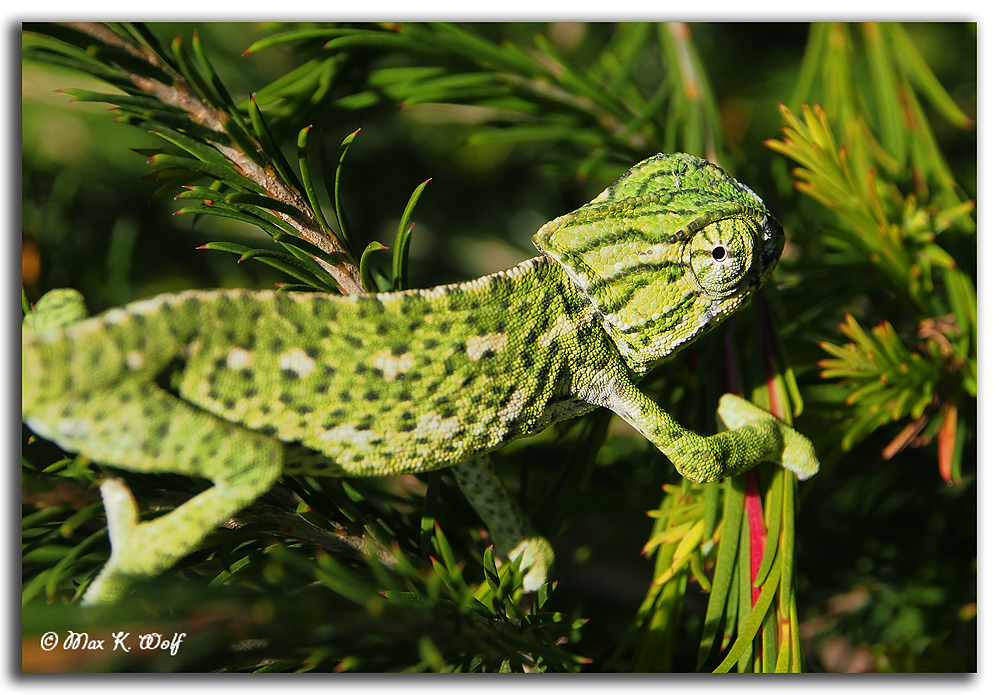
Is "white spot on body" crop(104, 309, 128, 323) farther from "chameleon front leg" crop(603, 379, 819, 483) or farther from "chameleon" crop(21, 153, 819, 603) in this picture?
"chameleon front leg" crop(603, 379, 819, 483)

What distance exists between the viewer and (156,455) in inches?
50.1

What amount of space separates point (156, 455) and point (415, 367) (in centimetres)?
48

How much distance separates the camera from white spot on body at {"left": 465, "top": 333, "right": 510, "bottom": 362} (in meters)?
1.42

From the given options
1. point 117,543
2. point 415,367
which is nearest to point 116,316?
point 117,543

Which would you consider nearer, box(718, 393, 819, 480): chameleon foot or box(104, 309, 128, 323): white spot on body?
box(104, 309, 128, 323): white spot on body

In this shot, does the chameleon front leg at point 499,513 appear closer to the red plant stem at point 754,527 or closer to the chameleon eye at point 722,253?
the red plant stem at point 754,527

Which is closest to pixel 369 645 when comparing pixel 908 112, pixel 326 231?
pixel 326 231

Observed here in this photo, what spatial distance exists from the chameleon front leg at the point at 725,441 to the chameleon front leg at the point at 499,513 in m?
0.32

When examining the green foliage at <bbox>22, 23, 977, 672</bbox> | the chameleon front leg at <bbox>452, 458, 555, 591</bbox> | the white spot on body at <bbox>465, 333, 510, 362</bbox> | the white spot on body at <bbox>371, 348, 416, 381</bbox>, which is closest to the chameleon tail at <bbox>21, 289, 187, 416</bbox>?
the green foliage at <bbox>22, 23, 977, 672</bbox>

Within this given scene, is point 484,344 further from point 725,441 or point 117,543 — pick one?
point 117,543

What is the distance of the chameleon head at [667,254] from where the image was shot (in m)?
1.56

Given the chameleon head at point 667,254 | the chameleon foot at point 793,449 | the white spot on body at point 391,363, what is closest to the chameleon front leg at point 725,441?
the chameleon foot at point 793,449

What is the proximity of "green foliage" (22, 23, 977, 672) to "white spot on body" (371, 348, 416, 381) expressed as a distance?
0.20 meters
